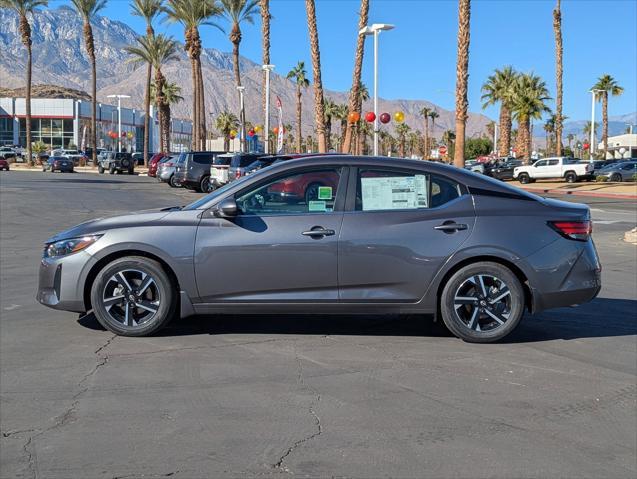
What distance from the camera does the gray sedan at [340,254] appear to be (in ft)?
21.8

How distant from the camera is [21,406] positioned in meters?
5.16

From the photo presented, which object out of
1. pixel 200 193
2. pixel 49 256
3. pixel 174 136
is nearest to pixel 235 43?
pixel 200 193

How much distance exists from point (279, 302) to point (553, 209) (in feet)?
8.61

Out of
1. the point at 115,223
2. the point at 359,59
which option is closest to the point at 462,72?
the point at 359,59

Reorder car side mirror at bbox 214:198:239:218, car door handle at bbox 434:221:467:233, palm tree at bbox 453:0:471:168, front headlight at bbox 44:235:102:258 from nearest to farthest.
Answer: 1. car side mirror at bbox 214:198:239:218
2. car door handle at bbox 434:221:467:233
3. front headlight at bbox 44:235:102:258
4. palm tree at bbox 453:0:471:168

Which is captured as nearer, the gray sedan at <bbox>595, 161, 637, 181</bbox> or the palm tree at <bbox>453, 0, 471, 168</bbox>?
the palm tree at <bbox>453, 0, 471, 168</bbox>

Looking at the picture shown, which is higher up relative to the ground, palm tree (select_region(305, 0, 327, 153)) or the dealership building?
the dealership building

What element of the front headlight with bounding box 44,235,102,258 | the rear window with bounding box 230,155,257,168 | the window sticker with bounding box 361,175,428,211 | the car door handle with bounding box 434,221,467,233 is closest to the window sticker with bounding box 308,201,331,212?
the window sticker with bounding box 361,175,428,211

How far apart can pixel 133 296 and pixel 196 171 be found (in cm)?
2804

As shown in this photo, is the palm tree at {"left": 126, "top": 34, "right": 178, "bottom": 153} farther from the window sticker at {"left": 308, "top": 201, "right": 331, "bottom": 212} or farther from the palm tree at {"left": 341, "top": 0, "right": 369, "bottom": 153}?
the window sticker at {"left": 308, "top": 201, "right": 331, "bottom": 212}

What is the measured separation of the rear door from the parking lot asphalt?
0.55 metres

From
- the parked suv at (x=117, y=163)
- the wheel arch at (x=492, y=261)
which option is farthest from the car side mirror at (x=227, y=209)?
the parked suv at (x=117, y=163)

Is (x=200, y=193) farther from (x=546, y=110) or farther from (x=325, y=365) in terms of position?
(x=546, y=110)

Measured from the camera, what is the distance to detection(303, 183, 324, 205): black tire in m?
6.76
